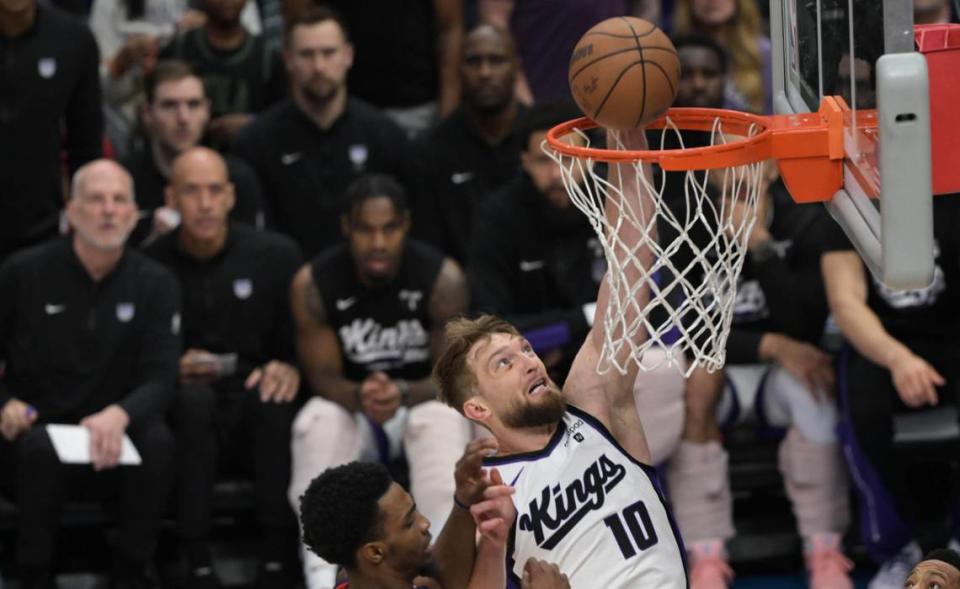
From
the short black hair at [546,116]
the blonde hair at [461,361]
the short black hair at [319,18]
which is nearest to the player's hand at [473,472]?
the blonde hair at [461,361]

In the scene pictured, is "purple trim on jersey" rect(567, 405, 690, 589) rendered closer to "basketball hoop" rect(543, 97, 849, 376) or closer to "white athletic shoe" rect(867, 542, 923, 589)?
"basketball hoop" rect(543, 97, 849, 376)

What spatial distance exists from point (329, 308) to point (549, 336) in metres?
0.95

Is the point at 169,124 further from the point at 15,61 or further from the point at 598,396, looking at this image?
the point at 598,396

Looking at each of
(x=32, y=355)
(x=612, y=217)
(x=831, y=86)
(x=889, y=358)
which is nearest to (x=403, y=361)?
(x=32, y=355)

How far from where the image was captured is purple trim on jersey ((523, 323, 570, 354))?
687 centimetres

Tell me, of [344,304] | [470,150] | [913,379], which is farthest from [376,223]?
[913,379]

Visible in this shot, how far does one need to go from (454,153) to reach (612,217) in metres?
3.21

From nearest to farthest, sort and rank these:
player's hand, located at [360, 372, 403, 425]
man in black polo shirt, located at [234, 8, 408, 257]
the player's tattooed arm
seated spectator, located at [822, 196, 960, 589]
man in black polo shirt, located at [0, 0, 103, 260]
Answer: seated spectator, located at [822, 196, 960, 589] < player's hand, located at [360, 372, 403, 425] < the player's tattooed arm < man in black polo shirt, located at [0, 0, 103, 260] < man in black polo shirt, located at [234, 8, 408, 257]

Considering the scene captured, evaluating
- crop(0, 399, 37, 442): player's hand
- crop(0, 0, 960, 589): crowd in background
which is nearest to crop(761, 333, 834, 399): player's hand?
crop(0, 0, 960, 589): crowd in background

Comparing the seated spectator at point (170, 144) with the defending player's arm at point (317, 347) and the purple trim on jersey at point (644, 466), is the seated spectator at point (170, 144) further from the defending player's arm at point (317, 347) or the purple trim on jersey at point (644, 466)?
the purple trim on jersey at point (644, 466)

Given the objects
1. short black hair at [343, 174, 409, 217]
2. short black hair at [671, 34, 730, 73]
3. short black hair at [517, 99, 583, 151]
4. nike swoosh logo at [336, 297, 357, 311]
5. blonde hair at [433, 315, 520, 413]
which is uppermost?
short black hair at [671, 34, 730, 73]

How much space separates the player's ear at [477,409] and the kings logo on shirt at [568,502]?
275 mm

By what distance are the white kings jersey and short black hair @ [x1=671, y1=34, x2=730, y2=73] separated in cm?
332

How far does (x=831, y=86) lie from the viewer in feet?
14.6
